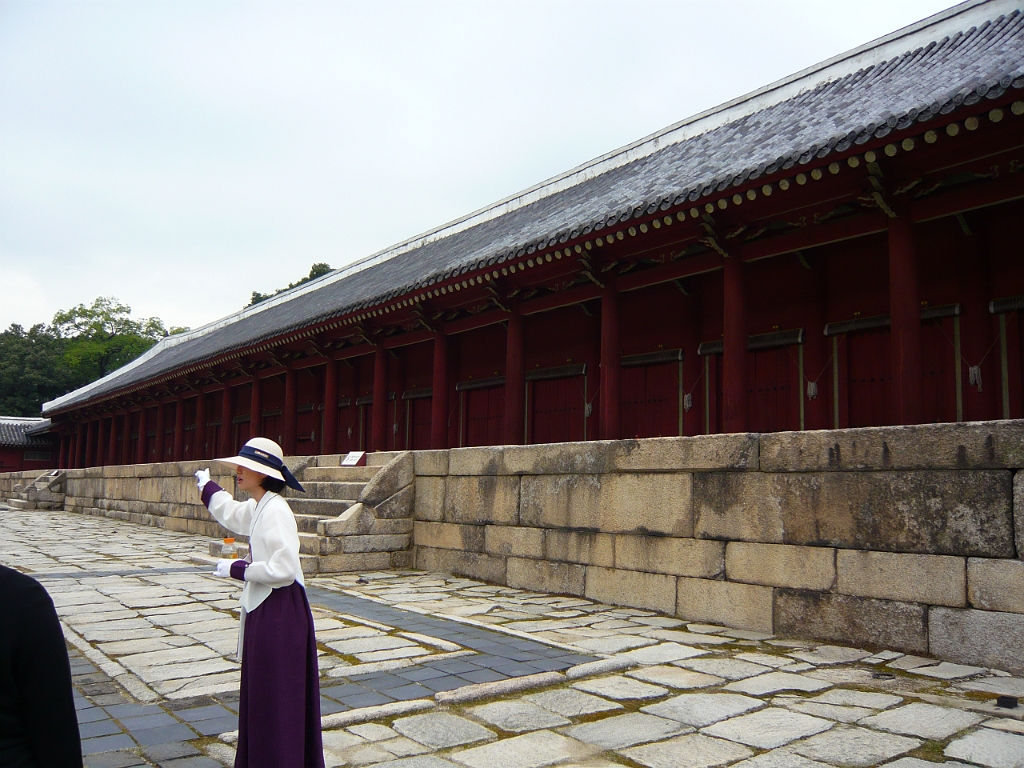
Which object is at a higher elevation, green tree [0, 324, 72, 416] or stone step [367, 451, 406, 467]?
green tree [0, 324, 72, 416]

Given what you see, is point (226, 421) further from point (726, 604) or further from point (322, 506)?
point (726, 604)

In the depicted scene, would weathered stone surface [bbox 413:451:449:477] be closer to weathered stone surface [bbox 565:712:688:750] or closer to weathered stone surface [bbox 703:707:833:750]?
weathered stone surface [bbox 565:712:688:750]

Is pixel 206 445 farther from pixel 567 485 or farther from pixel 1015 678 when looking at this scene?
pixel 1015 678

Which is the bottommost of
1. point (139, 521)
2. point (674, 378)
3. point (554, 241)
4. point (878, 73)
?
point (139, 521)

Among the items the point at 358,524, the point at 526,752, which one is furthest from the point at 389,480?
the point at 526,752

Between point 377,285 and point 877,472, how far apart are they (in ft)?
44.8

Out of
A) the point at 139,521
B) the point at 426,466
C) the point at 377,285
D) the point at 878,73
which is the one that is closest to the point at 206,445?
the point at 139,521

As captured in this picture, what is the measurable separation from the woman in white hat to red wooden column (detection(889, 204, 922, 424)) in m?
5.58

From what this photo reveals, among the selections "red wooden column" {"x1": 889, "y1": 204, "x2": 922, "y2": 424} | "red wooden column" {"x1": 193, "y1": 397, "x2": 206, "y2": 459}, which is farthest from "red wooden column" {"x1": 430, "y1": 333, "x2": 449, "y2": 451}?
"red wooden column" {"x1": 193, "y1": 397, "x2": 206, "y2": 459}

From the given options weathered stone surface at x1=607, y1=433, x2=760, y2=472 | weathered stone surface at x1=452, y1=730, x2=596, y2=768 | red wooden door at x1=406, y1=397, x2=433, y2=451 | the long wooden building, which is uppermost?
the long wooden building

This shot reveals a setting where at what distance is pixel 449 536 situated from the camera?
29.1 feet

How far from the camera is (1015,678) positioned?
176 inches

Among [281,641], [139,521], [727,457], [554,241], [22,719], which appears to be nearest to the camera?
[22,719]

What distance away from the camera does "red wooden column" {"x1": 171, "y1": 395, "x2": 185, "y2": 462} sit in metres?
22.7
